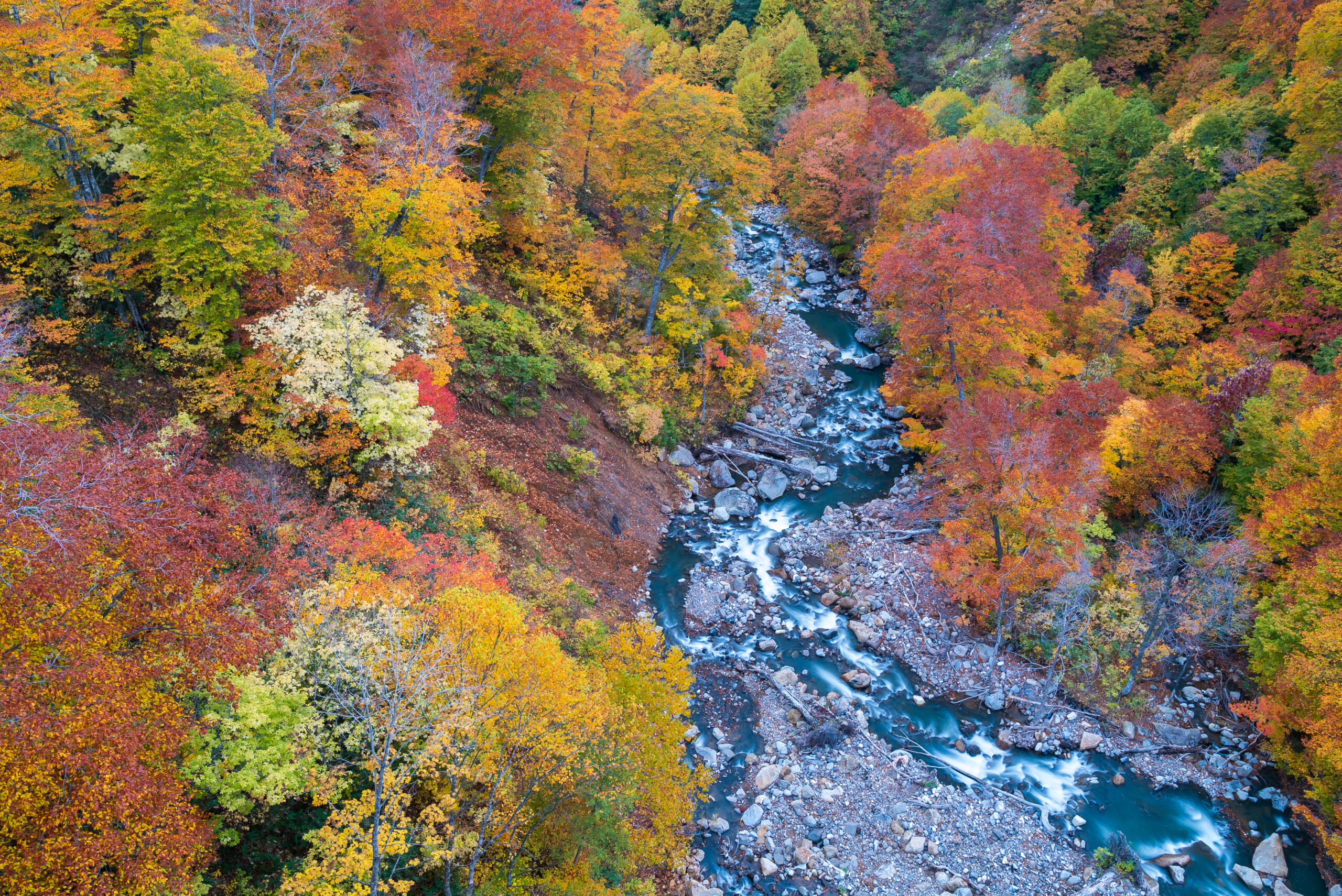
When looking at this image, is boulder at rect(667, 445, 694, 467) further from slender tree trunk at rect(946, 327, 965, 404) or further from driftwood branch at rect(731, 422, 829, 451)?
slender tree trunk at rect(946, 327, 965, 404)

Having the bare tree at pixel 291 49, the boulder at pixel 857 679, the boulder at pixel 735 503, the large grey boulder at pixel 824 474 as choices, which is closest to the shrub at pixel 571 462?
the boulder at pixel 735 503

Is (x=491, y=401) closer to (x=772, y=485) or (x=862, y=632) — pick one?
(x=772, y=485)

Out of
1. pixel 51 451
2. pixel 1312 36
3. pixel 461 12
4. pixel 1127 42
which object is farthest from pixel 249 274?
pixel 1127 42

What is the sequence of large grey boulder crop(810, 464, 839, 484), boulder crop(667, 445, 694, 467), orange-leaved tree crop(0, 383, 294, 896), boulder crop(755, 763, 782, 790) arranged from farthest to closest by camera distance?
large grey boulder crop(810, 464, 839, 484) < boulder crop(667, 445, 694, 467) < boulder crop(755, 763, 782, 790) < orange-leaved tree crop(0, 383, 294, 896)

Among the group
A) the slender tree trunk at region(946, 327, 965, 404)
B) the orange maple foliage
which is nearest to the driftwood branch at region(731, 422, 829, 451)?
the slender tree trunk at region(946, 327, 965, 404)

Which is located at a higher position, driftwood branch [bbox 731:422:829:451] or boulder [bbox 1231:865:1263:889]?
boulder [bbox 1231:865:1263:889]

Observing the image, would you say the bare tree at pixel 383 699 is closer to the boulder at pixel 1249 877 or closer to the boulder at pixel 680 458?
the boulder at pixel 680 458

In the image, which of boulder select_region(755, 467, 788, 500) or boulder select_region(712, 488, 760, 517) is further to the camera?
boulder select_region(755, 467, 788, 500)
